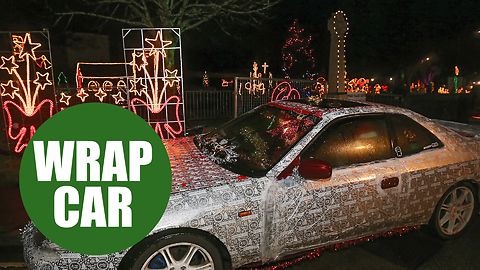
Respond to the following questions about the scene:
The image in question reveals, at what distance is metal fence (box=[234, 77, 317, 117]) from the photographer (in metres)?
8.33

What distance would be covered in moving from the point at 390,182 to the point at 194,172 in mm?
1906

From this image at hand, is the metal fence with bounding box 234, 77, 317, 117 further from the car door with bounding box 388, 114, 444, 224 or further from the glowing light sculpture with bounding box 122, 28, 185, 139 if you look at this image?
the car door with bounding box 388, 114, 444, 224

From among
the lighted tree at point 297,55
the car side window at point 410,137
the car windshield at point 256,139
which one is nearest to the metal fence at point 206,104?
the car windshield at point 256,139

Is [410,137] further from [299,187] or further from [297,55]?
[297,55]

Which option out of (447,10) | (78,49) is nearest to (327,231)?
(78,49)

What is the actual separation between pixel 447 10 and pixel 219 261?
28.0 m

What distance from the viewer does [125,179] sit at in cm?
283

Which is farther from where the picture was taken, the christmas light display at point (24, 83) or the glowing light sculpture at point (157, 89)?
the glowing light sculpture at point (157, 89)

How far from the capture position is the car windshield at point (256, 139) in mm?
3191

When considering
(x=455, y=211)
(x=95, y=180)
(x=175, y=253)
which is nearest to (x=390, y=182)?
(x=455, y=211)

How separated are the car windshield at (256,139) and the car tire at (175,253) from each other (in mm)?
722

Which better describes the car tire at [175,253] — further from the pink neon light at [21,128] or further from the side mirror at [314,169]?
the pink neon light at [21,128]

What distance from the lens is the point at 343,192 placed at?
314 cm

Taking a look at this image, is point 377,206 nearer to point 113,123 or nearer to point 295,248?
point 295,248
